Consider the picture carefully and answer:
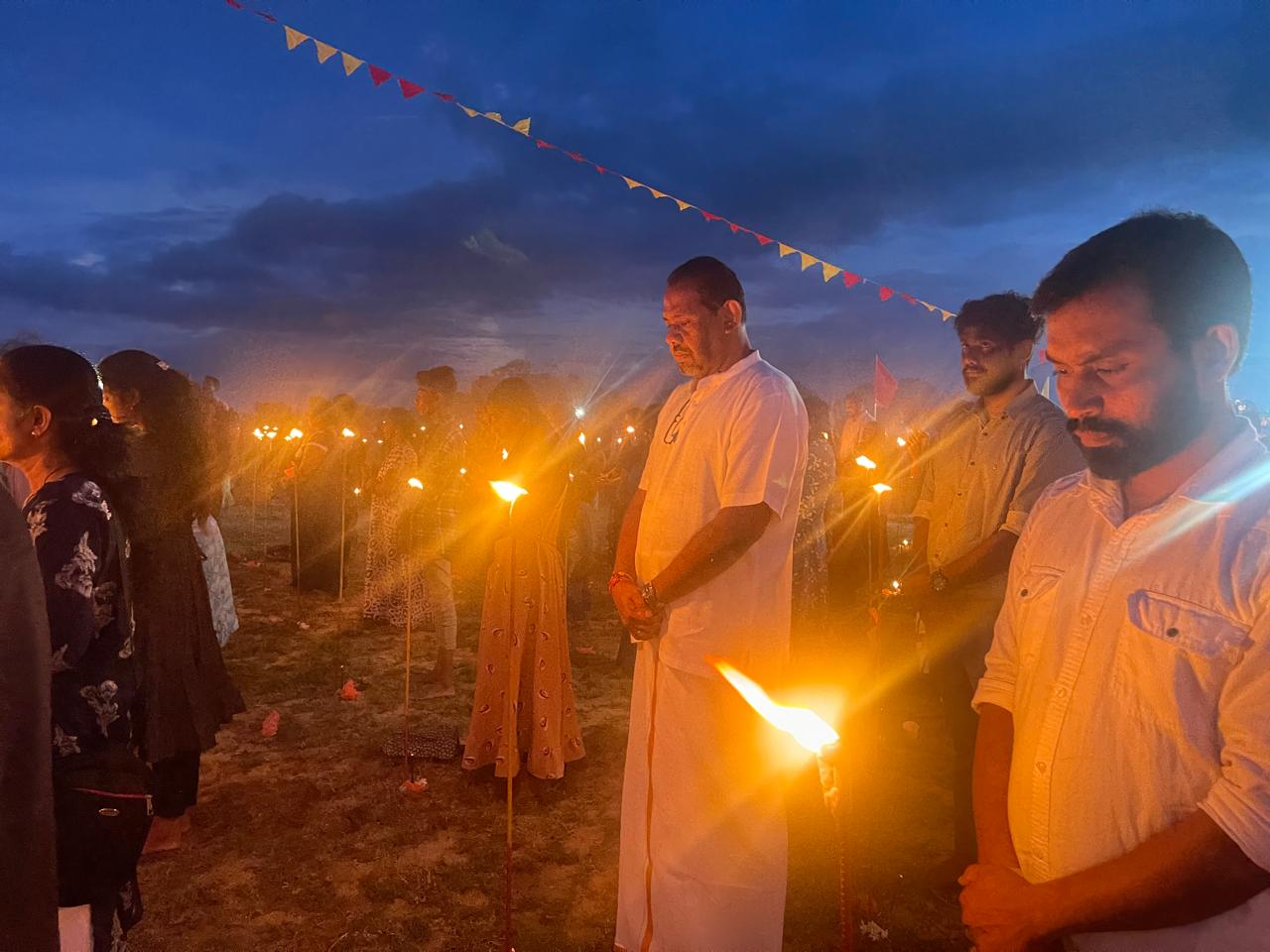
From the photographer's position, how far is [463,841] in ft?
15.0

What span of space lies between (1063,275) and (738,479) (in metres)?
1.44

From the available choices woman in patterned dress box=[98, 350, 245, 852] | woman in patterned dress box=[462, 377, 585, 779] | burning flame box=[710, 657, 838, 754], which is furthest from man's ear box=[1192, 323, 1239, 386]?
woman in patterned dress box=[98, 350, 245, 852]

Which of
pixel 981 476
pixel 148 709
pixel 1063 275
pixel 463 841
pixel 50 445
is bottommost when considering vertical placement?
pixel 463 841

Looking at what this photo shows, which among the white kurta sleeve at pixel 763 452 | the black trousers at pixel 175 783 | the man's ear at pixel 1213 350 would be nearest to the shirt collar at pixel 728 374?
the white kurta sleeve at pixel 763 452

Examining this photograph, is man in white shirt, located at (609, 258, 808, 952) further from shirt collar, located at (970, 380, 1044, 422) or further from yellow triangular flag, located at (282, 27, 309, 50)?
yellow triangular flag, located at (282, 27, 309, 50)

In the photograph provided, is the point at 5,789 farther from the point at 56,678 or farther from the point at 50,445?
the point at 50,445

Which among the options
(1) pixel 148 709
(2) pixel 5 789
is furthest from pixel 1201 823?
(1) pixel 148 709

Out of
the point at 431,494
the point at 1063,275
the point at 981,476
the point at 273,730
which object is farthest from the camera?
the point at 431,494

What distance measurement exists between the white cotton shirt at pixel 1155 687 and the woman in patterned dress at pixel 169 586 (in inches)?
170

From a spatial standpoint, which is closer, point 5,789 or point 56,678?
point 5,789

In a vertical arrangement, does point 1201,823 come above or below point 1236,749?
below

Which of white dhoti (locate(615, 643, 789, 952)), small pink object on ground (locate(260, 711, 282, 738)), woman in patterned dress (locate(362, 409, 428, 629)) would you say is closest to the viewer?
white dhoti (locate(615, 643, 789, 952))

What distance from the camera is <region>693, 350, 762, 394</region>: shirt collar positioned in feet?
10.4

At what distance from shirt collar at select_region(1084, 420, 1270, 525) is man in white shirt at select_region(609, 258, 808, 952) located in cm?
151
